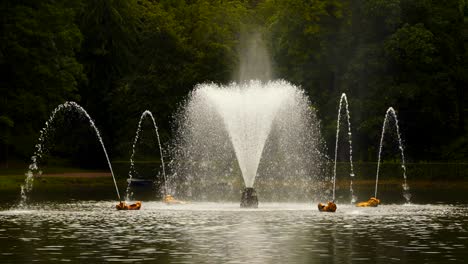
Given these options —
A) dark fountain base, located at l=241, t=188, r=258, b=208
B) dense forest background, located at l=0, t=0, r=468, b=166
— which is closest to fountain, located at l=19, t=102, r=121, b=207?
dense forest background, located at l=0, t=0, r=468, b=166

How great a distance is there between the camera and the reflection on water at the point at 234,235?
84.7 feet

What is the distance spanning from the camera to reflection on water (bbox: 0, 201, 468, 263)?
2583 cm

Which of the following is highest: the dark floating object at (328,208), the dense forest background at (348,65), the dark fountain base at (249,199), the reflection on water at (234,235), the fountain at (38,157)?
the dense forest background at (348,65)

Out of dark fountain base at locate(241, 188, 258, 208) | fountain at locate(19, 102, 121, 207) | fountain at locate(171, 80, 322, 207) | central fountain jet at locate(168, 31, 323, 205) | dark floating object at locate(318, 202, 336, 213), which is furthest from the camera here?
fountain at locate(171, 80, 322, 207)

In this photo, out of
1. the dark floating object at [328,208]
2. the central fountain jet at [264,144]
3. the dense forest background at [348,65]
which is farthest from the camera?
the dense forest background at [348,65]

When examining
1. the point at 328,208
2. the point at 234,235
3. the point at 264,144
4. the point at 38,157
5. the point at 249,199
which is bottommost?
the point at 234,235

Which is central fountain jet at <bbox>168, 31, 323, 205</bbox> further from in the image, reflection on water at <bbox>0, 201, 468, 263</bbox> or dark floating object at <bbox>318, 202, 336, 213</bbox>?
reflection on water at <bbox>0, 201, 468, 263</bbox>

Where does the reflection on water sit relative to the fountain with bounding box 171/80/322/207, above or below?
below

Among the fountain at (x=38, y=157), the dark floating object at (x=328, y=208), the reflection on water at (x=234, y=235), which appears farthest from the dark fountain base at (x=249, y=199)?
the fountain at (x=38, y=157)

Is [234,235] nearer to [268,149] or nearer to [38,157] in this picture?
[268,149]

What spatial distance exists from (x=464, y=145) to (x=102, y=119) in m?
37.7

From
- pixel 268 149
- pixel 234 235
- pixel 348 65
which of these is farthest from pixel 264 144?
pixel 234 235

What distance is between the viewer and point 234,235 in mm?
31531

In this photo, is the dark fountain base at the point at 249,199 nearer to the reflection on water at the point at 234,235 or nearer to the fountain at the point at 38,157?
the reflection on water at the point at 234,235
